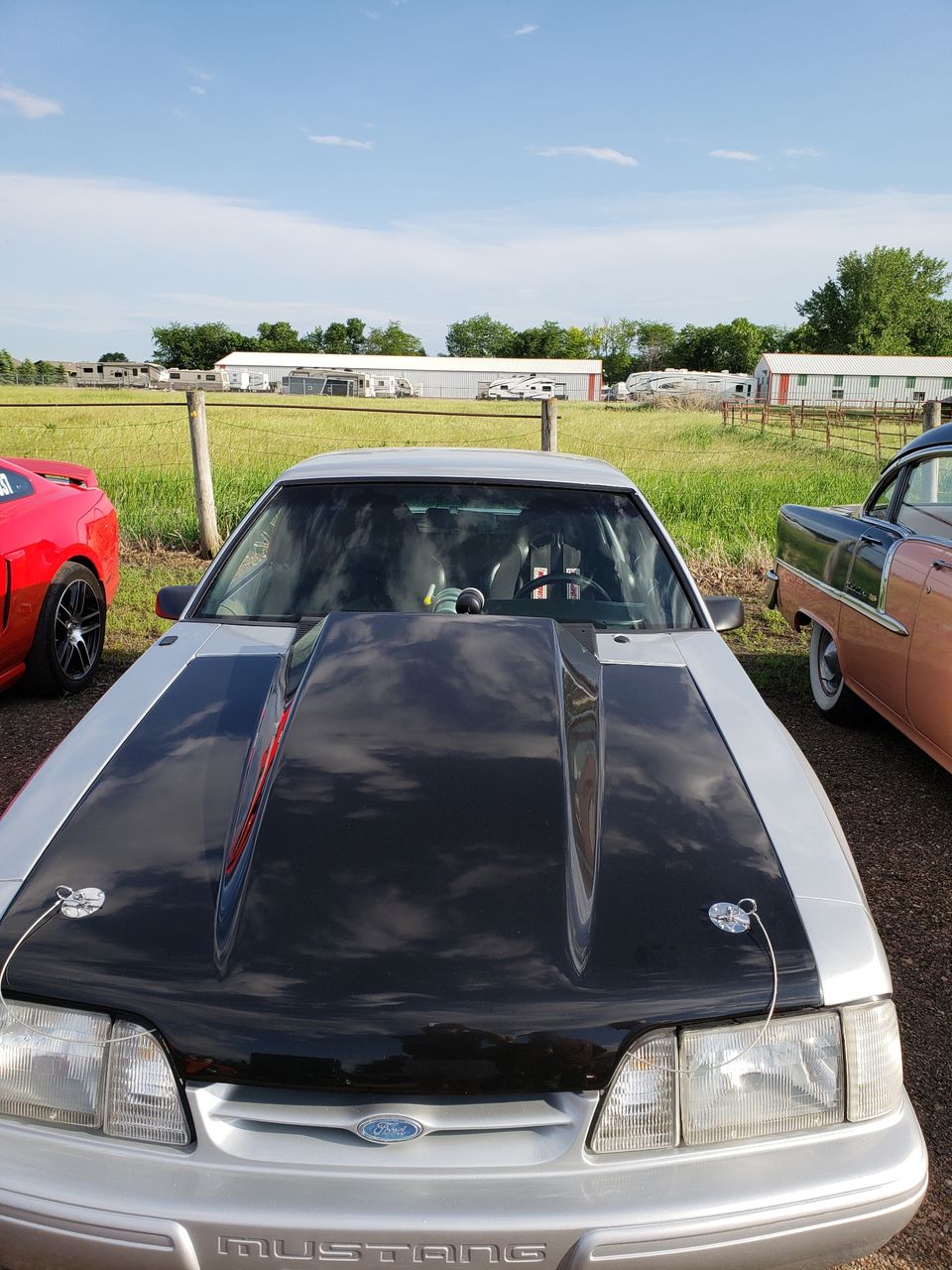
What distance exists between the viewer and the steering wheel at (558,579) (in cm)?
317

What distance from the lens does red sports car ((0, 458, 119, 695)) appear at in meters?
5.03

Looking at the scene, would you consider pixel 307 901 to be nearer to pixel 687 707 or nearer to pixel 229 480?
pixel 687 707

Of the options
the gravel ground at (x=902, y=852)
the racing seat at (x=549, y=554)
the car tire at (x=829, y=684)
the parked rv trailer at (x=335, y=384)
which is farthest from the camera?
the parked rv trailer at (x=335, y=384)

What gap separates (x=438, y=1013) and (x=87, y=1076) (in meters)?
0.58

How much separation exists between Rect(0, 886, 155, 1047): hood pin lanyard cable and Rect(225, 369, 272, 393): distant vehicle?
69.6 meters

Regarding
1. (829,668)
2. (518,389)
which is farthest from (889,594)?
(518,389)

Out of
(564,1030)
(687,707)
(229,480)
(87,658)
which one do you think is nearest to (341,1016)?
(564,1030)

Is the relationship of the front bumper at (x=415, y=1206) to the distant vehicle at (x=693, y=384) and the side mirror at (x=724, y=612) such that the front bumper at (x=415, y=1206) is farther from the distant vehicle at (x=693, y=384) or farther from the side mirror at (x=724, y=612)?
the distant vehicle at (x=693, y=384)

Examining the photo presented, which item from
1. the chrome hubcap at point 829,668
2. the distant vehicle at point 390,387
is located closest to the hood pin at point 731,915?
the chrome hubcap at point 829,668

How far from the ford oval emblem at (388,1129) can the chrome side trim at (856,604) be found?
337cm

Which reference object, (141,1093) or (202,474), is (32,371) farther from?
(141,1093)

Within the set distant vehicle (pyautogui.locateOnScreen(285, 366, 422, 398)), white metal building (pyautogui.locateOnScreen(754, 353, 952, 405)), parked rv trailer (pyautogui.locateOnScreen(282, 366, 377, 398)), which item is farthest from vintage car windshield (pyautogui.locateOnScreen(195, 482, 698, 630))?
parked rv trailer (pyautogui.locateOnScreen(282, 366, 377, 398))

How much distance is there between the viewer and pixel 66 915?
5.62ft

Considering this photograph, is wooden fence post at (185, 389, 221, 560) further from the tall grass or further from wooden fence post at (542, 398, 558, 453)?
wooden fence post at (542, 398, 558, 453)
